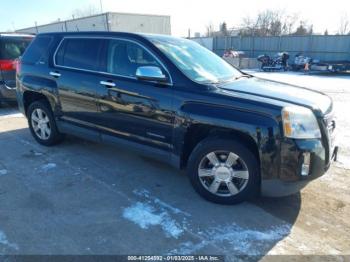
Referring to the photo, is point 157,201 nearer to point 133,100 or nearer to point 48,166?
point 133,100

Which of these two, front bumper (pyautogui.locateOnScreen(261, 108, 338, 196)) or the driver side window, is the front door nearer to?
the driver side window

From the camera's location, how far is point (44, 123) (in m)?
5.39

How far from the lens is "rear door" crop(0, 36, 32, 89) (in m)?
8.05

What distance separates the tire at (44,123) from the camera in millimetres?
5277

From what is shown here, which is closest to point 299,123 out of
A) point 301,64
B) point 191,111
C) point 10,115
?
point 191,111

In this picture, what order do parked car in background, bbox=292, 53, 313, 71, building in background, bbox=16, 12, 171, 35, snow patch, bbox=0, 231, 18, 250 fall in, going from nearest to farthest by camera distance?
1. snow patch, bbox=0, 231, 18, 250
2. building in background, bbox=16, 12, 171, 35
3. parked car in background, bbox=292, 53, 313, 71

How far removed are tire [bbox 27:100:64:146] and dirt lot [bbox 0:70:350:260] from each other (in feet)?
2.05

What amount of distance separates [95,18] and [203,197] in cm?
2126

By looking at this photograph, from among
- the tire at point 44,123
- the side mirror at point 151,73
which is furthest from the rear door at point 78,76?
the side mirror at point 151,73

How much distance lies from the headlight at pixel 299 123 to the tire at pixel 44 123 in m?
3.69

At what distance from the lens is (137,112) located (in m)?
4.00

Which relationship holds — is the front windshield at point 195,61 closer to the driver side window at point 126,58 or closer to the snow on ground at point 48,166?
the driver side window at point 126,58

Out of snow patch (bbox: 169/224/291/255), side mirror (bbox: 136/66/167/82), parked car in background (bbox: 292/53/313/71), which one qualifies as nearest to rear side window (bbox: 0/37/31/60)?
side mirror (bbox: 136/66/167/82)

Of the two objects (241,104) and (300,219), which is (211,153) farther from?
(300,219)
